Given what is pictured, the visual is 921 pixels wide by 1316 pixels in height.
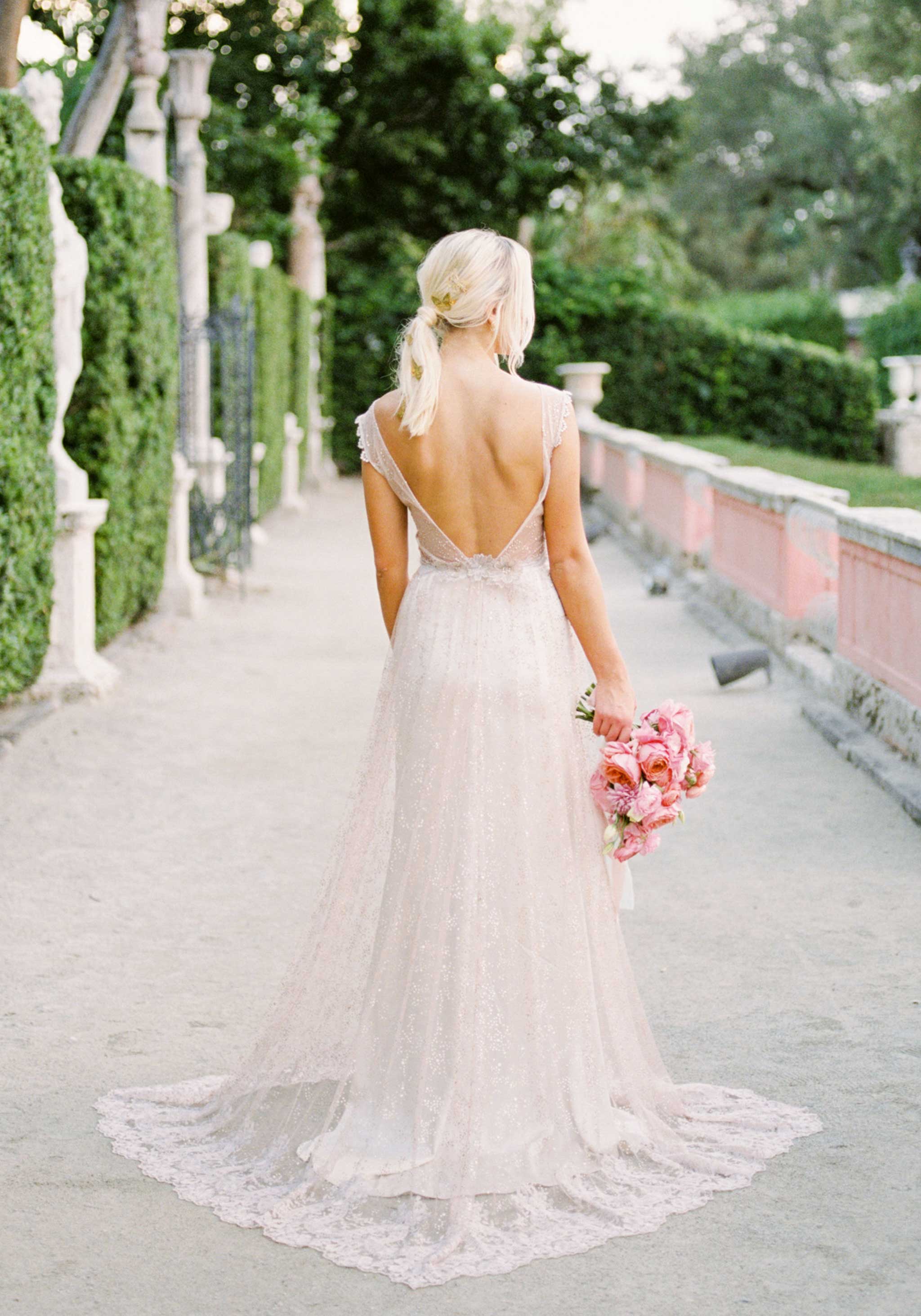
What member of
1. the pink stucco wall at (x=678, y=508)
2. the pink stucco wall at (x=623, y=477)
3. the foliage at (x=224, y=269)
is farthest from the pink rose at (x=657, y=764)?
the pink stucco wall at (x=623, y=477)

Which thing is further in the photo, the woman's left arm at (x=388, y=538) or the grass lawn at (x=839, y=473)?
the grass lawn at (x=839, y=473)

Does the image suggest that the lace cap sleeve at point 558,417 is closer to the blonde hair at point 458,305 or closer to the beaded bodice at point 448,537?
the beaded bodice at point 448,537

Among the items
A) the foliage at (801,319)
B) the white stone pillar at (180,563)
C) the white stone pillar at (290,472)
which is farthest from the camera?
the foliage at (801,319)

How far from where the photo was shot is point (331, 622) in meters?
12.3

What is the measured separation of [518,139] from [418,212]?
2.21m

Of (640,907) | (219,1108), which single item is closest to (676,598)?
(640,907)

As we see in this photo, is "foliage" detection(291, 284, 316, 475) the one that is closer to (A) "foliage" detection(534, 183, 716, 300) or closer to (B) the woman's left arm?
(A) "foliage" detection(534, 183, 716, 300)

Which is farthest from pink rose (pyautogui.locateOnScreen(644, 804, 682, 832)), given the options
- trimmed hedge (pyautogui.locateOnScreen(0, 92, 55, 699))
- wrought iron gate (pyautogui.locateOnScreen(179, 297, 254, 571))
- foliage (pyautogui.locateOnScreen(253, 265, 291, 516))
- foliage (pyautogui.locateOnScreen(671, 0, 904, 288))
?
foliage (pyautogui.locateOnScreen(671, 0, 904, 288))

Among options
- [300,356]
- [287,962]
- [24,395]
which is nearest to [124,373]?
[24,395]

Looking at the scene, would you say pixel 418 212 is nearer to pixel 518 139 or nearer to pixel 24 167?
pixel 518 139

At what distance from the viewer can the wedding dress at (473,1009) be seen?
3.42m

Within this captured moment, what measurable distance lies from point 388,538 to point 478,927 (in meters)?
0.83

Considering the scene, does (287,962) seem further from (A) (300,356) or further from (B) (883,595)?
(A) (300,356)

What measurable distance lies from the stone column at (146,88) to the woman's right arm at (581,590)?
29.7 feet
